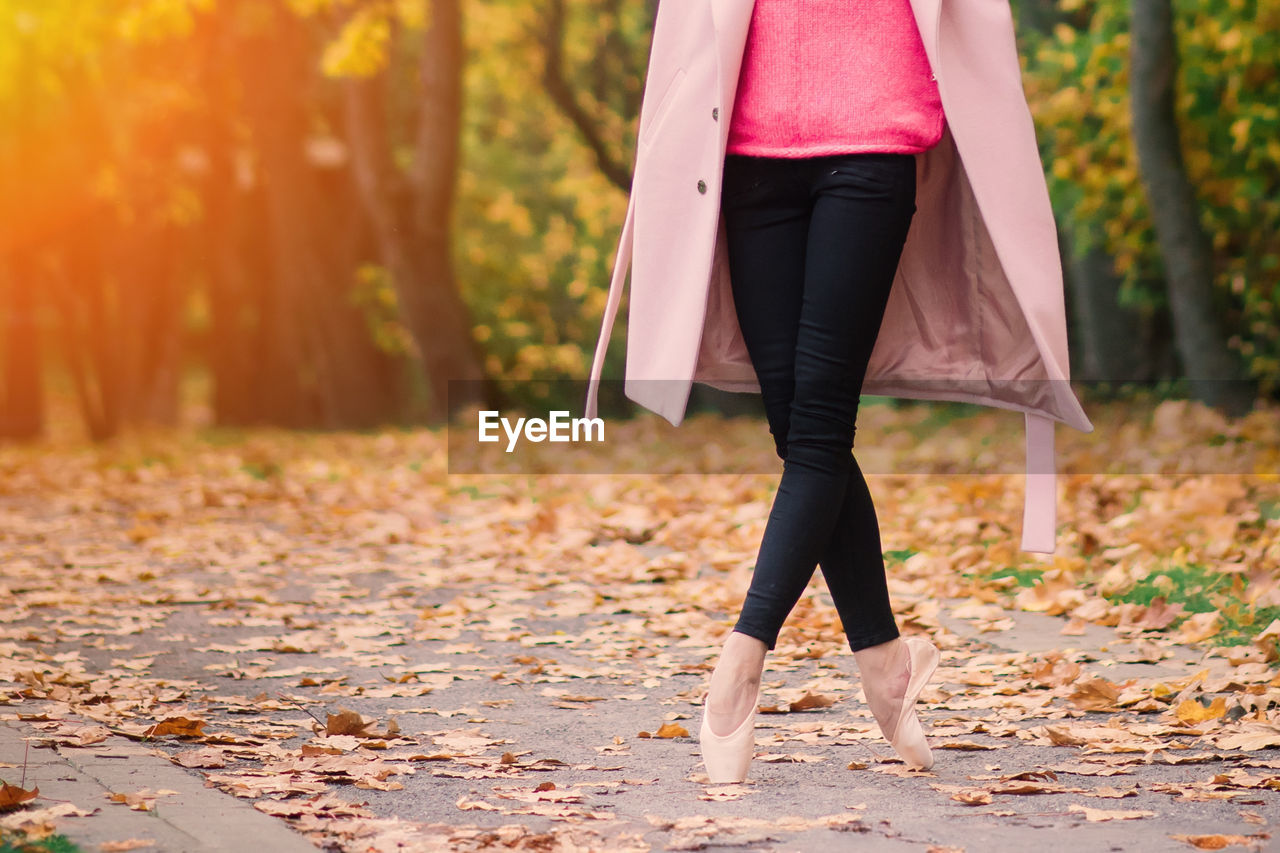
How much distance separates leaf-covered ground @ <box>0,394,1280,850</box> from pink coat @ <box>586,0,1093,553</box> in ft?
2.31

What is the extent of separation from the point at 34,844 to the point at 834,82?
2.08m

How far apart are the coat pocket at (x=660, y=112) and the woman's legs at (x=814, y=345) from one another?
0.18 metres

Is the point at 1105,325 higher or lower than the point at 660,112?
lower

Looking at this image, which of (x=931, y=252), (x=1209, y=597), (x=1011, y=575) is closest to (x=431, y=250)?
(x=1011, y=575)

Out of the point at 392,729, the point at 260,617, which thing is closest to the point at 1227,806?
the point at 392,729

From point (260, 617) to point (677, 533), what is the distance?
2475 millimetres

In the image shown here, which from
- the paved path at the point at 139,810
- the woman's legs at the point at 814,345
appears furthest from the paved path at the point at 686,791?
the woman's legs at the point at 814,345

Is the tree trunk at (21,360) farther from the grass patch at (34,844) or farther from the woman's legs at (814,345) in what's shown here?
the grass patch at (34,844)

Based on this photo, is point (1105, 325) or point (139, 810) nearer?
point (139, 810)

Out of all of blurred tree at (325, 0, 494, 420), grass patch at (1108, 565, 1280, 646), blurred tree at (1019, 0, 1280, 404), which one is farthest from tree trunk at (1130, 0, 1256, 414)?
blurred tree at (325, 0, 494, 420)

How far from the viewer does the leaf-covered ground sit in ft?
10.7

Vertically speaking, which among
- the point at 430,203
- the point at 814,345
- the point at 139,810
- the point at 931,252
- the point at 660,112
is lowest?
the point at 139,810

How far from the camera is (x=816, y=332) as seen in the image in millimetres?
3330

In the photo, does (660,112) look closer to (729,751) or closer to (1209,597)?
(729,751)
